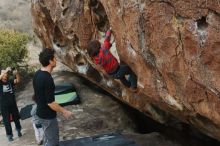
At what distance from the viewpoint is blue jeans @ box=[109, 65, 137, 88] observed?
9.62 m

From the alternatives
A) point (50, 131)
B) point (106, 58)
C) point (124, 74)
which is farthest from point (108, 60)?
point (50, 131)

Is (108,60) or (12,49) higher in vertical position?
(12,49)

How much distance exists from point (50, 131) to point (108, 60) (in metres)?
1.72

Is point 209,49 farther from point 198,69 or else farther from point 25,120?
point 25,120

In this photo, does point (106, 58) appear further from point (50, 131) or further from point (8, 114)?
point (8, 114)

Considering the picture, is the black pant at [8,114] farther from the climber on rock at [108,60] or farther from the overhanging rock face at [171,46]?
the climber on rock at [108,60]

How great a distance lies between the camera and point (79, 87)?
52.0ft

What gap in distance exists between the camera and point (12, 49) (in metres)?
18.3

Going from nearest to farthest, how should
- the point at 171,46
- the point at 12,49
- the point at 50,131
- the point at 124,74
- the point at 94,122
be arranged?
the point at 171,46, the point at 50,131, the point at 124,74, the point at 94,122, the point at 12,49

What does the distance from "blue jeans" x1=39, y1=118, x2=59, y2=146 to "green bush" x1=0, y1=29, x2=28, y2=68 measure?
919cm

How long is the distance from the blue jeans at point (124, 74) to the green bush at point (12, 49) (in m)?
8.77

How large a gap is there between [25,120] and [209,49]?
305 inches

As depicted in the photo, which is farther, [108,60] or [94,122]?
[94,122]

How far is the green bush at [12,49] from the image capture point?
1799cm
